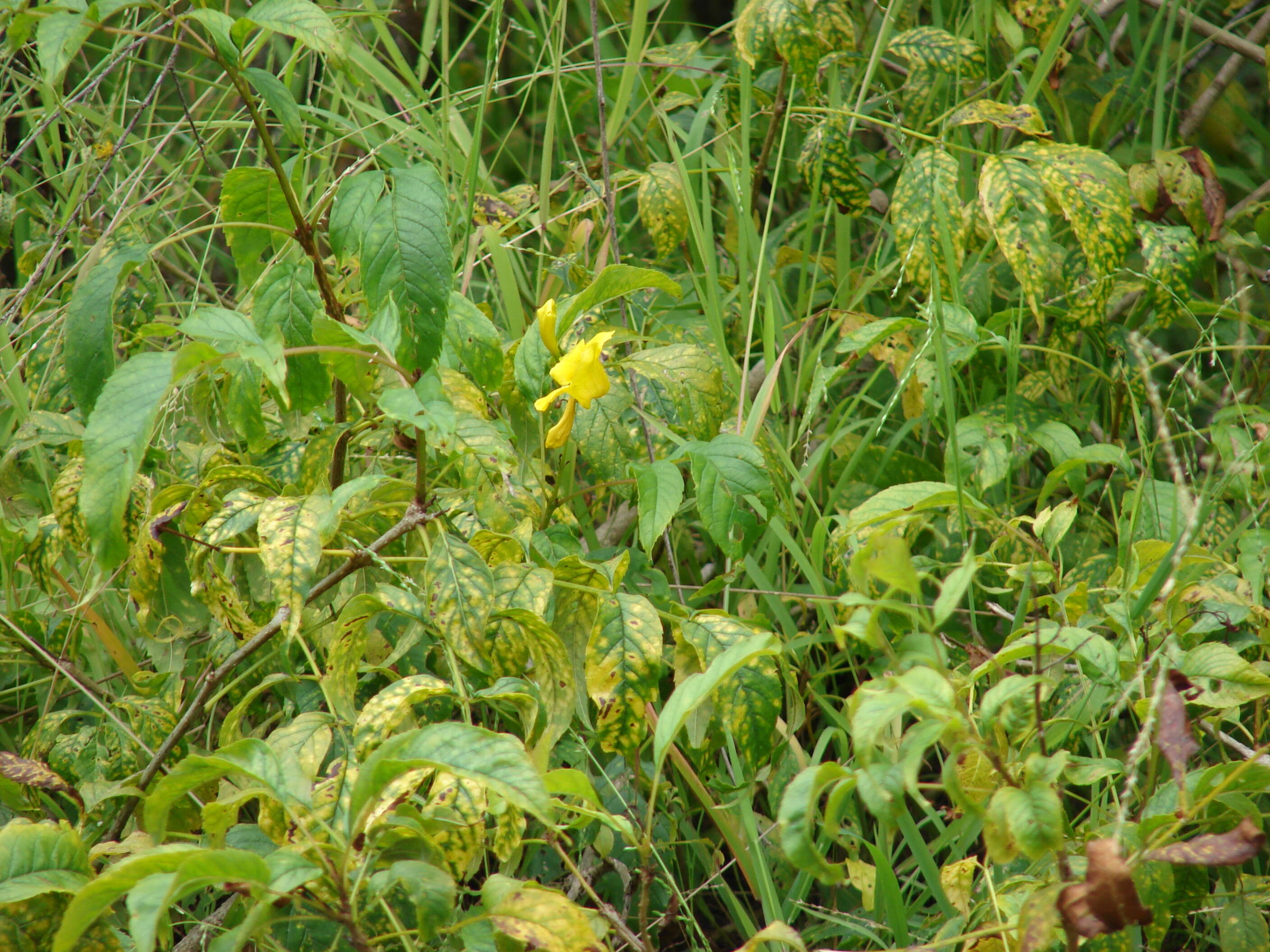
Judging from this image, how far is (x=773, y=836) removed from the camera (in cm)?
116

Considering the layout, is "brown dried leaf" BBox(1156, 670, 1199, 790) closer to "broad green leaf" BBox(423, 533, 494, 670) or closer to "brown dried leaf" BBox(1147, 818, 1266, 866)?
"brown dried leaf" BBox(1147, 818, 1266, 866)

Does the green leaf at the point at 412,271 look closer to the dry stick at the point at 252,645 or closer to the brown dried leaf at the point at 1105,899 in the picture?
the dry stick at the point at 252,645

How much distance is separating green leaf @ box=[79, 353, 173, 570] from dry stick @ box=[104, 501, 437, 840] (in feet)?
0.74

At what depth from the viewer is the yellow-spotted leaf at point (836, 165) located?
143 cm

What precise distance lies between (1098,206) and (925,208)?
21 centimetres

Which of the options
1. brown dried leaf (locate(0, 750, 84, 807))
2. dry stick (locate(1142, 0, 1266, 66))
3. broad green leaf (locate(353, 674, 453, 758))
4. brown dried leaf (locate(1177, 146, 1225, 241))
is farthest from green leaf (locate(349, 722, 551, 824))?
dry stick (locate(1142, 0, 1266, 66))

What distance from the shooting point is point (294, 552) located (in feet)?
2.81

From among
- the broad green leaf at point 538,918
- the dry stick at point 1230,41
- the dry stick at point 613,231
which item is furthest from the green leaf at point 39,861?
the dry stick at point 1230,41

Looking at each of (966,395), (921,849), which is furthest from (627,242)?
(921,849)

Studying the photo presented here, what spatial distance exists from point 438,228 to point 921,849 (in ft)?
2.49

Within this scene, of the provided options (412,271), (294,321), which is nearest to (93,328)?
(294,321)

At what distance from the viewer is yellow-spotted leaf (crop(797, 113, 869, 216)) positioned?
4.70ft

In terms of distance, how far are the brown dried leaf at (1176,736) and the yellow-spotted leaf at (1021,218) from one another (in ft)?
2.12

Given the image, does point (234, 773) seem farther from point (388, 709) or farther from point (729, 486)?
point (729, 486)
